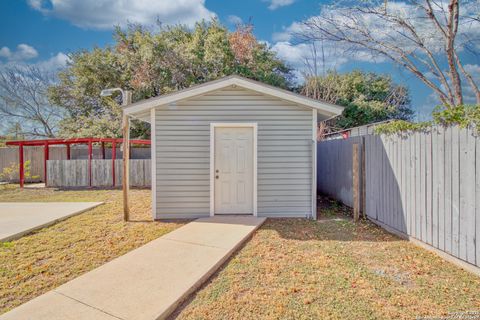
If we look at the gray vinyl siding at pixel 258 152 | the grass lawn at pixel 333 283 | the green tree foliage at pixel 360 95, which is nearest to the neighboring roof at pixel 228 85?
the gray vinyl siding at pixel 258 152

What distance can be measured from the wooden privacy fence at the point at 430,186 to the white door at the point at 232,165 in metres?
2.68

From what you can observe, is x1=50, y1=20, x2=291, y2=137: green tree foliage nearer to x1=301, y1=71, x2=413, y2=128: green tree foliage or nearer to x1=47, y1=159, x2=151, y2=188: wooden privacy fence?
x1=301, y1=71, x2=413, y2=128: green tree foliage

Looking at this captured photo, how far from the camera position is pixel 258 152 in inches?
234

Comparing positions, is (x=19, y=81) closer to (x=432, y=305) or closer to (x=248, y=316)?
(x=248, y=316)

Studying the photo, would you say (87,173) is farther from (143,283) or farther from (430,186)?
(430,186)

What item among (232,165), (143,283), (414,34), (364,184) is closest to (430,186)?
(364,184)

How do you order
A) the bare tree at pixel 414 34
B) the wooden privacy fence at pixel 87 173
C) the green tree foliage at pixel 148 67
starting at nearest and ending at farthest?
the bare tree at pixel 414 34
the wooden privacy fence at pixel 87 173
the green tree foliage at pixel 148 67

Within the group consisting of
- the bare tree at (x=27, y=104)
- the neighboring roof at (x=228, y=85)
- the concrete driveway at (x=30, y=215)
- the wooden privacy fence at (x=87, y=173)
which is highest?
the bare tree at (x=27, y=104)

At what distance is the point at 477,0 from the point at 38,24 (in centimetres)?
→ 2106

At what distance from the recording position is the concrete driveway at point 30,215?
498 centimetres

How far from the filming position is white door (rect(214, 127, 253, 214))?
5918 mm

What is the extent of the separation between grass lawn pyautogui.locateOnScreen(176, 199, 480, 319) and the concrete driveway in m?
4.37

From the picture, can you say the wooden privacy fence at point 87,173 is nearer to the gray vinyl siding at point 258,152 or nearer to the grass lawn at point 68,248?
the grass lawn at point 68,248

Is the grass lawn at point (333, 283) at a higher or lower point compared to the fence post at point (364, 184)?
lower
